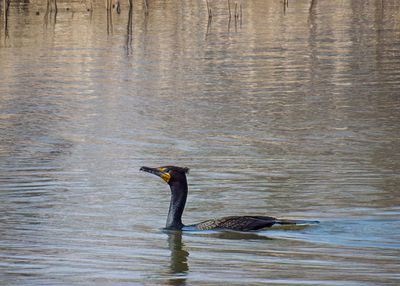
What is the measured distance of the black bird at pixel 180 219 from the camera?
9883mm

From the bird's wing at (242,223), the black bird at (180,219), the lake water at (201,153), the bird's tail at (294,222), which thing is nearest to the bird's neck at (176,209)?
the black bird at (180,219)

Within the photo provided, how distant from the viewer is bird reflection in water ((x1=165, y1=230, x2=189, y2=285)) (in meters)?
8.26

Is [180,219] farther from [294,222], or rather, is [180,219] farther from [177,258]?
[177,258]

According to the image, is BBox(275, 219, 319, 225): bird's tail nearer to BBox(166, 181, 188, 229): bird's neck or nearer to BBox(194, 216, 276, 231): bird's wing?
BBox(194, 216, 276, 231): bird's wing

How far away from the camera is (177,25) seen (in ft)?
117

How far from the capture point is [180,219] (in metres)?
10.1

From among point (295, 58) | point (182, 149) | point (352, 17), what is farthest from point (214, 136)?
point (352, 17)

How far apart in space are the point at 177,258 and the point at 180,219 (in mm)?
1148

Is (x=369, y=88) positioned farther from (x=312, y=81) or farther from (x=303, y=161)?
(x=303, y=161)

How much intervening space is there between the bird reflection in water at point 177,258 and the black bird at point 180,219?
15 centimetres

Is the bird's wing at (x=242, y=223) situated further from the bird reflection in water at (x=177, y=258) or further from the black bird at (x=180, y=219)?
the bird reflection in water at (x=177, y=258)

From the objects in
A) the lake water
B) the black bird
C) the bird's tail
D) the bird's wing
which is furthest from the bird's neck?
the bird's tail

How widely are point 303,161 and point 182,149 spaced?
1925mm

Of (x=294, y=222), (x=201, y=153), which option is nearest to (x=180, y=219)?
(x=294, y=222)
